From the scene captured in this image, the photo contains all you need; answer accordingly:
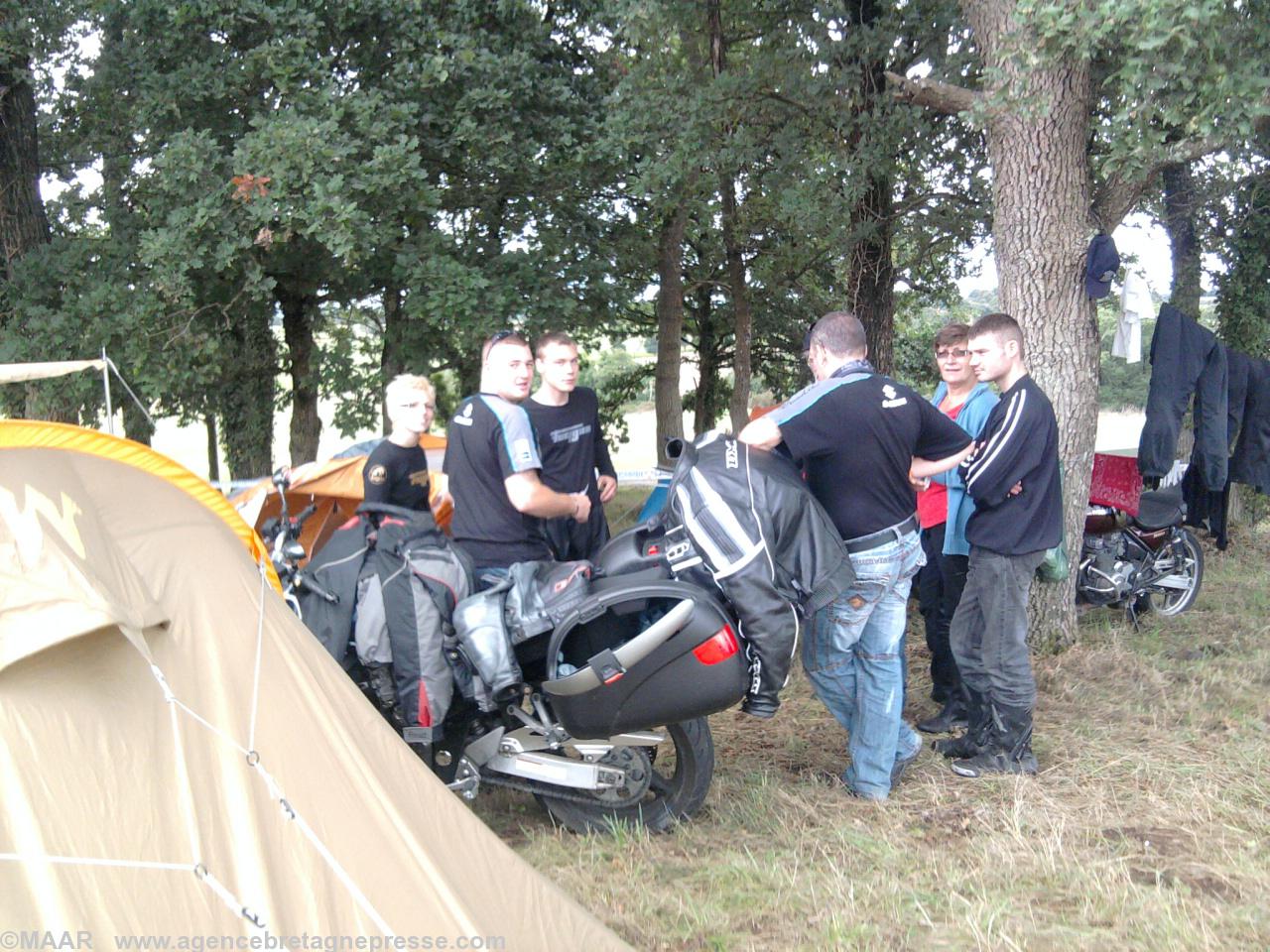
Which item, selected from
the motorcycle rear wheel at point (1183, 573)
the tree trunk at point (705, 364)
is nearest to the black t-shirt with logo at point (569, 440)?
the motorcycle rear wheel at point (1183, 573)

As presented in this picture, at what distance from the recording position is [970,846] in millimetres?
3842

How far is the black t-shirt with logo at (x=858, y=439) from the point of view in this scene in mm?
→ 4027

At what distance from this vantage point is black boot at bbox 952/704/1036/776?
4.51 metres

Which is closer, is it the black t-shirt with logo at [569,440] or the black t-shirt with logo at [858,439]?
the black t-shirt with logo at [858,439]

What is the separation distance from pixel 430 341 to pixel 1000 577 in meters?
8.93

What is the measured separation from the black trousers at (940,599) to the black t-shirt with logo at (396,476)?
2347 millimetres

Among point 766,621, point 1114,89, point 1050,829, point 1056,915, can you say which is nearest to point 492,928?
point 766,621

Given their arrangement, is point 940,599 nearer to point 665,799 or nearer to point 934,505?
point 934,505

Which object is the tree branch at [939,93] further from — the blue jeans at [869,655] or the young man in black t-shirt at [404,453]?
the young man in black t-shirt at [404,453]

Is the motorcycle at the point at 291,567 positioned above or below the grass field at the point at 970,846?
above

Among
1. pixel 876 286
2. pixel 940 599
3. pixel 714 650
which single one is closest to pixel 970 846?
pixel 714 650

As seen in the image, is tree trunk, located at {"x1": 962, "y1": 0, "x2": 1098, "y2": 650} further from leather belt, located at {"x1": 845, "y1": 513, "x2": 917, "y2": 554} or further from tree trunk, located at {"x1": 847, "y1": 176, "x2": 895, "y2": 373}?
tree trunk, located at {"x1": 847, "y1": 176, "x2": 895, "y2": 373}

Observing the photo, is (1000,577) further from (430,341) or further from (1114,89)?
(430,341)

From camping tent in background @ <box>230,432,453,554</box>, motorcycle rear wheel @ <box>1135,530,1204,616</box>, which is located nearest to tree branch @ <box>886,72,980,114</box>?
motorcycle rear wheel @ <box>1135,530,1204,616</box>
